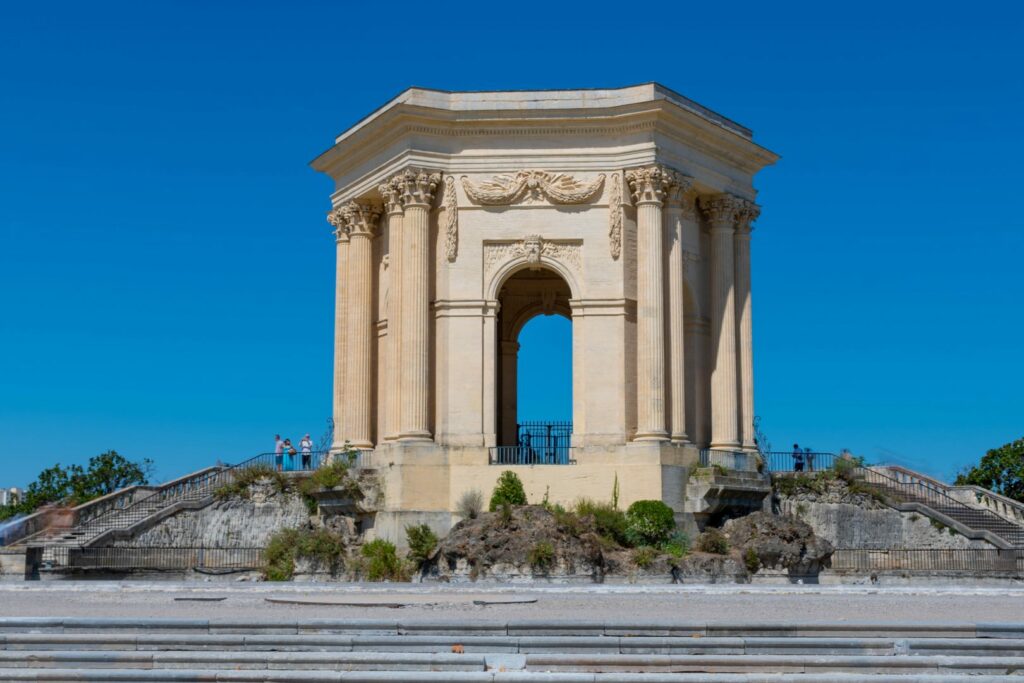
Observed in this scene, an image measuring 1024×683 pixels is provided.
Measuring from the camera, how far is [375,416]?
40.7 metres

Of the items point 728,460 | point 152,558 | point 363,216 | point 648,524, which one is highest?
point 363,216

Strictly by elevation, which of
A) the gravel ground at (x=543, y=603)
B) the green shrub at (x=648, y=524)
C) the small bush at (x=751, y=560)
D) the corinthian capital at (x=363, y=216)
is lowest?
the gravel ground at (x=543, y=603)

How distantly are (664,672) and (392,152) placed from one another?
83.8 ft

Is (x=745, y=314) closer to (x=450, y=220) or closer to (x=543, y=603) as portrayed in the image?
(x=450, y=220)

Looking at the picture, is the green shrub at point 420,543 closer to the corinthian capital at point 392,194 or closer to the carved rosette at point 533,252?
the carved rosette at point 533,252

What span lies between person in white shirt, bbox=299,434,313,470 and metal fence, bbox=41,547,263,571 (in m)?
3.90

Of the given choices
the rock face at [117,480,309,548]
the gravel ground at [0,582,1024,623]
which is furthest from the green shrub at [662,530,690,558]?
the rock face at [117,480,309,548]

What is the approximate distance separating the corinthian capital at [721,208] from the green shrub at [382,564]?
13523 mm

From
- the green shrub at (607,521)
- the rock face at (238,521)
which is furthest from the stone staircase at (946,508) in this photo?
the rock face at (238,521)

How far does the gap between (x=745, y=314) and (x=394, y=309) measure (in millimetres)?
10633

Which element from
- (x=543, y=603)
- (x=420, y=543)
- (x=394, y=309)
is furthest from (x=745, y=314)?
(x=543, y=603)

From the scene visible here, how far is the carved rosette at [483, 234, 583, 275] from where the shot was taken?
1467 inches

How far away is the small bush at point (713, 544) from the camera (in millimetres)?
33250

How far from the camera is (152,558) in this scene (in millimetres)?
37531
